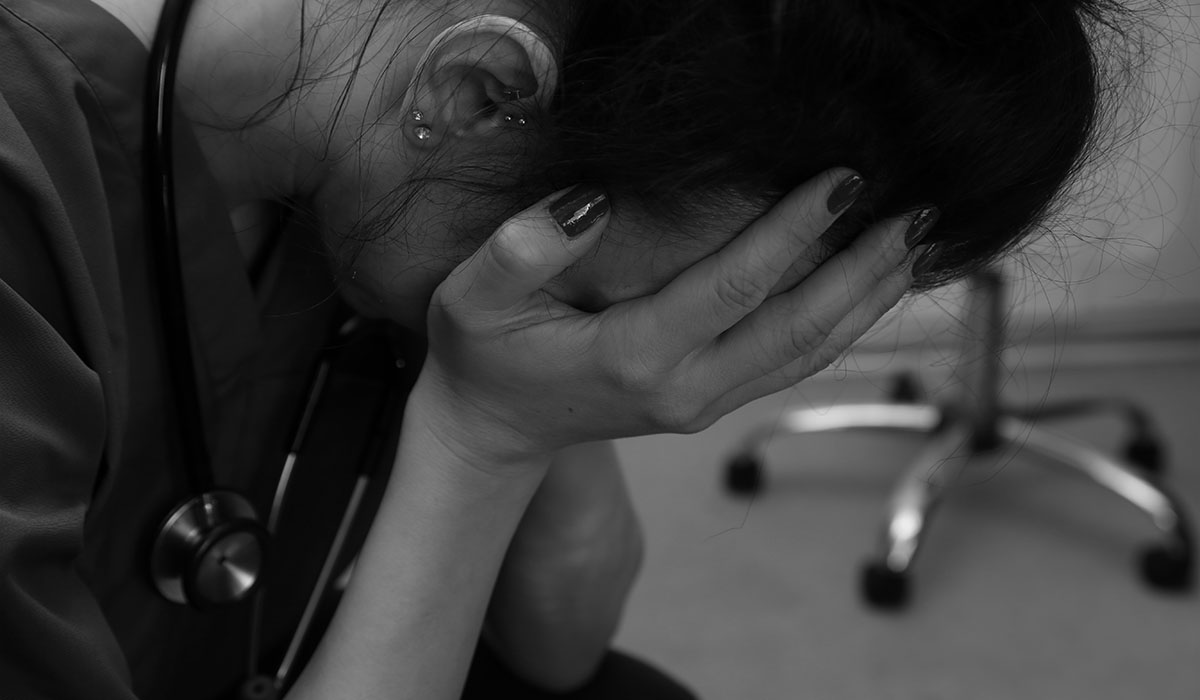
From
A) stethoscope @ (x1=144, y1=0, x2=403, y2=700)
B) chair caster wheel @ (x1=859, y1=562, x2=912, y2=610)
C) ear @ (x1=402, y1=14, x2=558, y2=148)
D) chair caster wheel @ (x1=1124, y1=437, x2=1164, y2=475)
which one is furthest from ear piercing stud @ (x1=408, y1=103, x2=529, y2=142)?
chair caster wheel @ (x1=1124, y1=437, x2=1164, y2=475)

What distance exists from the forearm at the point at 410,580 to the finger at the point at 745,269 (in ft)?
0.51

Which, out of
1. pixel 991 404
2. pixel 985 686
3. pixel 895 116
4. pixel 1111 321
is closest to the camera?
pixel 895 116

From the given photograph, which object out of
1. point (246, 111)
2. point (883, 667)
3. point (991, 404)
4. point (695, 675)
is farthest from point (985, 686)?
point (246, 111)

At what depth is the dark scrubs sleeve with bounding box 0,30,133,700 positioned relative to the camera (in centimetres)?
63

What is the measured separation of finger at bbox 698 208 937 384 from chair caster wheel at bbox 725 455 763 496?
1.55 m

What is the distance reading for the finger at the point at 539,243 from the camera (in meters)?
0.67

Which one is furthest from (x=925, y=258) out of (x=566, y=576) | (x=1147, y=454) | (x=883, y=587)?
(x=1147, y=454)

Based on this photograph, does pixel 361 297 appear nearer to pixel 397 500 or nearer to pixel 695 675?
pixel 397 500

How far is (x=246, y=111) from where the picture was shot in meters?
0.79

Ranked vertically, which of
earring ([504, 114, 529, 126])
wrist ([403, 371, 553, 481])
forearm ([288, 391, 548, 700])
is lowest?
forearm ([288, 391, 548, 700])

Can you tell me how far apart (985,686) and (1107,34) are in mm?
1390

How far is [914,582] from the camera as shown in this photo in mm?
2078

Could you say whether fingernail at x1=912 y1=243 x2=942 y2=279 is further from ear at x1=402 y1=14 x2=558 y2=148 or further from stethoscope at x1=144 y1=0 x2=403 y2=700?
stethoscope at x1=144 y1=0 x2=403 y2=700

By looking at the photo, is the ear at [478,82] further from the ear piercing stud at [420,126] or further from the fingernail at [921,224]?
the fingernail at [921,224]
